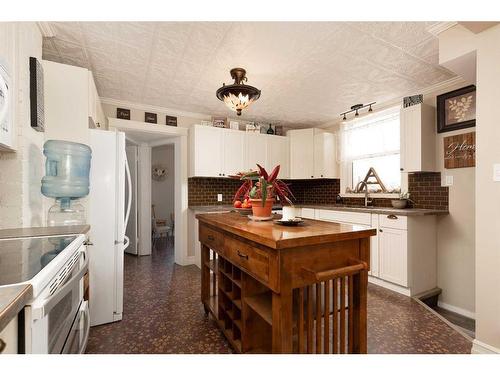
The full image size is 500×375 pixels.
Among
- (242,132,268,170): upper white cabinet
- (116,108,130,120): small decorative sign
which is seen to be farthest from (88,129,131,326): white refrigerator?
(242,132,268,170): upper white cabinet

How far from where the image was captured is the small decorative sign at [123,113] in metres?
3.41

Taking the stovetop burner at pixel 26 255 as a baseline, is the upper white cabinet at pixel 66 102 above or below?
above

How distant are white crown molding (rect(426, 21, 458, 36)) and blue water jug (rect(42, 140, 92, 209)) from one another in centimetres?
298

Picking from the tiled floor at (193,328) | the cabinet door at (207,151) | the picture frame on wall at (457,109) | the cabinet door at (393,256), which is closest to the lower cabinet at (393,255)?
the cabinet door at (393,256)

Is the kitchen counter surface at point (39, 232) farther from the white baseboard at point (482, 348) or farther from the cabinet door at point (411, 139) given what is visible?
the cabinet door at point (411, 139)

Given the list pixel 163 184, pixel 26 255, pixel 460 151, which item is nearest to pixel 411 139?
pixel 460 151

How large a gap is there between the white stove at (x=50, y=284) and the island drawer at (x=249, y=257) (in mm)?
837

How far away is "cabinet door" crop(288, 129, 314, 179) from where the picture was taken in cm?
441

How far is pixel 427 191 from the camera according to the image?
117 inches

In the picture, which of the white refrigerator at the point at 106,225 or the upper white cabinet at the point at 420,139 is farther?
the upper white cabinet at the point at 420,139

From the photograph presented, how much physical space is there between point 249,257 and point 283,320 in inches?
13.9
